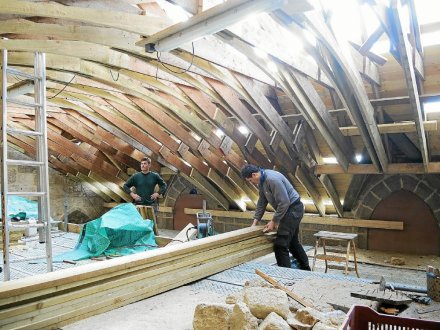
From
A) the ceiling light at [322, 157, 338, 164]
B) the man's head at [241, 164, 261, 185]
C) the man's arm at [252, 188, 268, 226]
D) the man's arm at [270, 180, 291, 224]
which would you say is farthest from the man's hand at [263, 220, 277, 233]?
the ceiling light at [322, 157, 338, 164]

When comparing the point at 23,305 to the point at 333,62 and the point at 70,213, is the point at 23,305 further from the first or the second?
the point at 70,213

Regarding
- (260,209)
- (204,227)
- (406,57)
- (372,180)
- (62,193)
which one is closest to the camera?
(406,57)

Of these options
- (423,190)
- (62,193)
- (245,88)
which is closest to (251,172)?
(245,88)

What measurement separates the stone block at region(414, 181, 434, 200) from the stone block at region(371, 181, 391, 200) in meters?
0.42

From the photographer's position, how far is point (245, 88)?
13.2 feet

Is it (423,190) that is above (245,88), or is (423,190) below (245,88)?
below

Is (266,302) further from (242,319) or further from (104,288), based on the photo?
(104,288)

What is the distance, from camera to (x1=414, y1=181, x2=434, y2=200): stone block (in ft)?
18.2

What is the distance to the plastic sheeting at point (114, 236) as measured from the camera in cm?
366

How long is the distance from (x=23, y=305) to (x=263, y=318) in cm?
123

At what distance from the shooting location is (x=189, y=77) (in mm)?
3992

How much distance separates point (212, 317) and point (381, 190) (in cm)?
494

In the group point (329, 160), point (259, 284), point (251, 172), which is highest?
point (329, 160)

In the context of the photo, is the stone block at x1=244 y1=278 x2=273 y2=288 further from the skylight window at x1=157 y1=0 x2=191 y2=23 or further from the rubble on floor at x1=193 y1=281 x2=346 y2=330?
the skylight window at x1=157 y1=0 x2=191 y2=23
